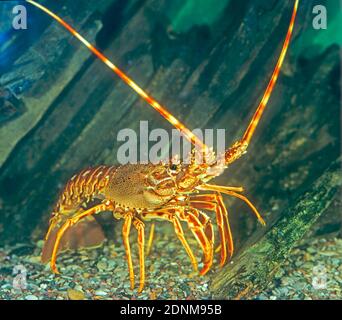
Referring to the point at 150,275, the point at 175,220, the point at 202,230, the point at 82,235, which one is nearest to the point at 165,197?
the point at 175,220

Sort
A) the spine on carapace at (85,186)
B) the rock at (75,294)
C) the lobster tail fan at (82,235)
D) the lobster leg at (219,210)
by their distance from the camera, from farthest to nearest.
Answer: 1. the lobster tail fan at (82,235)
2. the spine on carapace at (85,186)
3. the lobster leg at (219,210)
4. the rock at (75,294)

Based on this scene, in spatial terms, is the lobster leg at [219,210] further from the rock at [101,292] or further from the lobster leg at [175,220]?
the rock at [101,292]

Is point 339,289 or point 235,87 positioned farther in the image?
point 235,87

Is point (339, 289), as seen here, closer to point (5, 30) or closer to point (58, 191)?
point (58, 191)

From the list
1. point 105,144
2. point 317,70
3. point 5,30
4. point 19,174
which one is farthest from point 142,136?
point 317,70

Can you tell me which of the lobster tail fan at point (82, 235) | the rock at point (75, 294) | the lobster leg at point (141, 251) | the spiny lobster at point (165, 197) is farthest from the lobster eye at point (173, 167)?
the lobster tail fan at point (82, 235)

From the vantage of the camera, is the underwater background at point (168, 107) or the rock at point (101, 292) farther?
the underwater background at point (168, 107)
